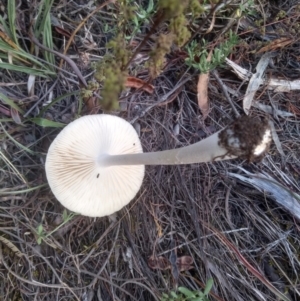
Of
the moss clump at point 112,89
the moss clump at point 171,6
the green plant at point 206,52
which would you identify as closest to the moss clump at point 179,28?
the moss clump at point 171,6

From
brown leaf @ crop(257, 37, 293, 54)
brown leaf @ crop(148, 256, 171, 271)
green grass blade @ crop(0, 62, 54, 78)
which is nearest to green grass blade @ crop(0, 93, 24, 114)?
green grass blade @ crop(0, 62, 54, 78)

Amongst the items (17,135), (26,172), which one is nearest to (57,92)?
(17,135)

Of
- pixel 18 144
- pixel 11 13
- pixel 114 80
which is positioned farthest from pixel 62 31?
pixel 114 80

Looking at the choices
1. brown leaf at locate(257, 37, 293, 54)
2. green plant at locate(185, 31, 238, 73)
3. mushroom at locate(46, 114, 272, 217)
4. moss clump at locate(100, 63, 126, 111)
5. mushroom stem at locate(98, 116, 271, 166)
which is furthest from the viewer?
brown leaf at locate(257, 37, 293, 54)

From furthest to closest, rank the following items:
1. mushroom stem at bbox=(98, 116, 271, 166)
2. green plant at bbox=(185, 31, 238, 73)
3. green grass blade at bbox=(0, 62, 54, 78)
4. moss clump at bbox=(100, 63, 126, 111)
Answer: green plant at bbox=(185, 31, 238, 73), green grass blade at bbox=(0, 62, 54, 78), mushroom stem at bbox=(98, 116, 271, 166), moss clump at bbox=(100, 63, 126, 111)

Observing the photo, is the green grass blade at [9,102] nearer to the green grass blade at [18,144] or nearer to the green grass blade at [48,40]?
the green grass blade at [18,144]

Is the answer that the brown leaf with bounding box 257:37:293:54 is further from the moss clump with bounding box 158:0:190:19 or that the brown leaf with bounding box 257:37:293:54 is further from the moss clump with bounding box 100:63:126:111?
the moss clump with bounding box 100:63:126:111

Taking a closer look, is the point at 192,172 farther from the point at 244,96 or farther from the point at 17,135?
the point at 17,135
